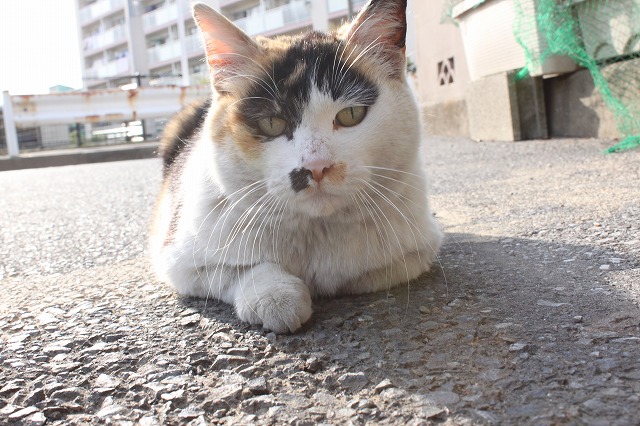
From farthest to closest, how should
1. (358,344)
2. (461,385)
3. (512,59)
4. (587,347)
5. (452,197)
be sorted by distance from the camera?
(512,59), (452,197), (358,344), (587,347), (461,385)

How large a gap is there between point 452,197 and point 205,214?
6.65ft

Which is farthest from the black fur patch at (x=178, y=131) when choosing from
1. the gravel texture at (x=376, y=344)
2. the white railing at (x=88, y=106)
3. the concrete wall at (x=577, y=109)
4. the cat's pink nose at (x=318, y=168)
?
the white railing at (x=88, y=106)

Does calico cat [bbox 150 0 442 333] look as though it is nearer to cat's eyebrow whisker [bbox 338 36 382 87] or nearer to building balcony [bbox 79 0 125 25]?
cat's eyebrow whisker [bbox 338 36 382 87]

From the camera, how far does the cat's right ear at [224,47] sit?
1.79 meters

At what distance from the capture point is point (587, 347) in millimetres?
1258

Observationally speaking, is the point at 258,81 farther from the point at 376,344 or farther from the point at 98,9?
the point at 98,9

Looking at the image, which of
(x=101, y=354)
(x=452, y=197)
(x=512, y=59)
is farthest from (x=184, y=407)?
(x=512, y=59)

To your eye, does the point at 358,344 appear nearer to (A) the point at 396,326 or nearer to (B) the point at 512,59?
(A) the point at 396,326

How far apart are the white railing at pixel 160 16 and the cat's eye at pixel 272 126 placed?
2837 centimetres

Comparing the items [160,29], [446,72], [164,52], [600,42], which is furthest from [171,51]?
[600,42]

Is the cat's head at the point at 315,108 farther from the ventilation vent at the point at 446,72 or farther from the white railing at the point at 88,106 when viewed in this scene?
the white railing at the point at 88,106

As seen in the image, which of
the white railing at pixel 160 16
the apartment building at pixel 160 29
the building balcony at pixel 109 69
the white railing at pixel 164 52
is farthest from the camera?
the building balcony at pixel 109 69

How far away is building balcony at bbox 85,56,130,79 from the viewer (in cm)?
3362

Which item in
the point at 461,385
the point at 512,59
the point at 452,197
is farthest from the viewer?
the point at 512,59
